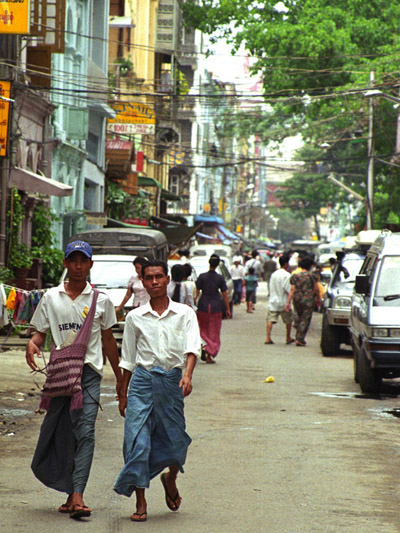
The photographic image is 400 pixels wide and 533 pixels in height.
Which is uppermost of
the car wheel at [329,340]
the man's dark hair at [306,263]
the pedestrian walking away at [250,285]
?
the man's dark hair at [306,263]

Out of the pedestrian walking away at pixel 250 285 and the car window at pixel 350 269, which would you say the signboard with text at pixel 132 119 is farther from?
the car window at pixel 350 269

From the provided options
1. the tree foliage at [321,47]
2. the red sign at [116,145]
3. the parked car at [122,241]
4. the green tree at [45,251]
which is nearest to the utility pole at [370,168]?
the tree foliage at [321,47]

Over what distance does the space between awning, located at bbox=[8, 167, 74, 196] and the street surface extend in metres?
8.63

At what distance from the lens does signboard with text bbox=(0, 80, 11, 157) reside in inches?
765

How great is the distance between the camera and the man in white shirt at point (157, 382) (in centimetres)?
650

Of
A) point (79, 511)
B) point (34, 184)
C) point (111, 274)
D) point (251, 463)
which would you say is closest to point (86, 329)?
point (79, 511)

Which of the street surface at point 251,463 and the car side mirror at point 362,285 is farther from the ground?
the car side mirror at point 362,285

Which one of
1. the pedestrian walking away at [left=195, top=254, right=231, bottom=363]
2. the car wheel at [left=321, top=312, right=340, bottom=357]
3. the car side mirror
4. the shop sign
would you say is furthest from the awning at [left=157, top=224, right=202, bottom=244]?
the car side mirror

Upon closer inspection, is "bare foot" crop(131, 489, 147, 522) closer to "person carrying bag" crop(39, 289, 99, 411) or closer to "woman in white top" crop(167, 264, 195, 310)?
"person carrying bag" crop(39, 289, 99, 411)

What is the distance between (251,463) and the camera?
27.8ft

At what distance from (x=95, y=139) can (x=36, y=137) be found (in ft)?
35.0

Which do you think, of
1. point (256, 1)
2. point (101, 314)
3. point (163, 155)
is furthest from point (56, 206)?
point (163, 155)

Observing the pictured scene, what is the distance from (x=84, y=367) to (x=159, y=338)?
54 cm

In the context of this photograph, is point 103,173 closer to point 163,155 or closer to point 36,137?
point 36,137
